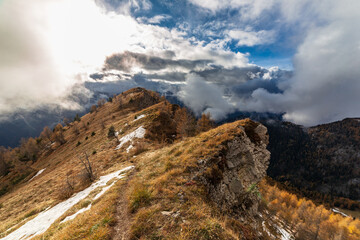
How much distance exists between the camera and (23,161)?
288 feet

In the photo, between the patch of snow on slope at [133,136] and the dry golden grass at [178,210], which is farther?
the patch of snow on slope at [133,136]

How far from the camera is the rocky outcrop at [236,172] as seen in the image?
14.0 meters

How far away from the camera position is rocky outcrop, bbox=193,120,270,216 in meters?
14.0

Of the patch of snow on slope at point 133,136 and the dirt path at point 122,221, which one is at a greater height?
the patch of snow on slope at point 133,136

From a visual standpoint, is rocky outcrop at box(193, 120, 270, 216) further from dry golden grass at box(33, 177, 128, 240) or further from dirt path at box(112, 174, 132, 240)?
dry golden grass at box(33, 177, 128, 240)

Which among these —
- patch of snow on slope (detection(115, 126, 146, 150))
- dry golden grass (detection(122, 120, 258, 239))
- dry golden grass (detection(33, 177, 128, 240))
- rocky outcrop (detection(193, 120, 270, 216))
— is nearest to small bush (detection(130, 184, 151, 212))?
dry golden grass (detection(122, 120, 258, 239))

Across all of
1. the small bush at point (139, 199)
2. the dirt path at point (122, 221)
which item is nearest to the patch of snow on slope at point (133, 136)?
the dirt path at point (122, 221)

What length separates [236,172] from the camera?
17.6 m

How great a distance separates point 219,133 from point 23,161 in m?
126

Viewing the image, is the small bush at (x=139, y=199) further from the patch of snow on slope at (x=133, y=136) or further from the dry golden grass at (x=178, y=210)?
the patch of snow on slope at (x=133, y=136)

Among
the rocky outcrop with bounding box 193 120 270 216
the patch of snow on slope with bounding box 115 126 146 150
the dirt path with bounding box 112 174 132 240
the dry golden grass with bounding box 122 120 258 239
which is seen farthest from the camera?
the patch of snow on slope with bounding box 115 126 146 150

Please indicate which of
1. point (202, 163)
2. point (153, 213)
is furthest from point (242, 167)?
point (153, 213)

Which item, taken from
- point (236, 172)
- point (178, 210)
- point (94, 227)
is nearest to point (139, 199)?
point (94, 227)

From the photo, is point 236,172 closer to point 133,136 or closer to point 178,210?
point 178,210
